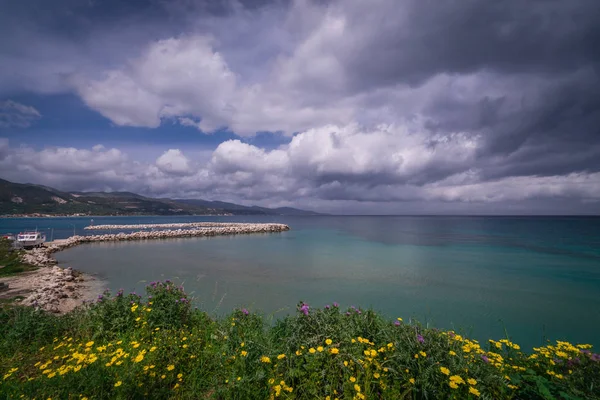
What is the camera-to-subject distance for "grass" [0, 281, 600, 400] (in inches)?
146

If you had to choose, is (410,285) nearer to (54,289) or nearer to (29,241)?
(54,289)

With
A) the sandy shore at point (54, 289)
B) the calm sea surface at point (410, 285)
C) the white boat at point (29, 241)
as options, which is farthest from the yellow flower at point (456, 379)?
the white boat at point (29, 241)

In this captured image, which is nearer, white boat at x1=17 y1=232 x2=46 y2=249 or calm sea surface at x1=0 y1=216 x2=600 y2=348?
calm sea surface at x1=0 y1=216 x2=600 y2=348

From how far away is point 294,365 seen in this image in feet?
14.3

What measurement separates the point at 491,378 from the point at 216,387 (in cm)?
415

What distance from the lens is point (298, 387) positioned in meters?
3.87

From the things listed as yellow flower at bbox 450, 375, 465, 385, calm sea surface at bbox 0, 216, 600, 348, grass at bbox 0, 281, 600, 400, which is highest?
yellow flower at bbox 450, 375, 465, 385

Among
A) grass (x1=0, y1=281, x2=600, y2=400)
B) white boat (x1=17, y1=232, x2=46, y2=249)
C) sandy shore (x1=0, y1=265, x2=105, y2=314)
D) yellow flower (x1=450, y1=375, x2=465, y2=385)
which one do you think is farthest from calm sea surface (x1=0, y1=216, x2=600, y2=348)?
white boat (x1=17, y1=232, x2=46, y2=249)

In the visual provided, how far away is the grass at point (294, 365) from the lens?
12.1 feet

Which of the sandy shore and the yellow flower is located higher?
the yellow flower

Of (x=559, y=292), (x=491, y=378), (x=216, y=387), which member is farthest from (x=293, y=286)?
(x=559, y=292)

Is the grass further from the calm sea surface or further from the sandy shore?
the sandy shore

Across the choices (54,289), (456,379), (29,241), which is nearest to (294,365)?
(456,379)

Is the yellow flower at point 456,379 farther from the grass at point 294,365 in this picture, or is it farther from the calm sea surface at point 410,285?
the calm sea surface at point 410,285
